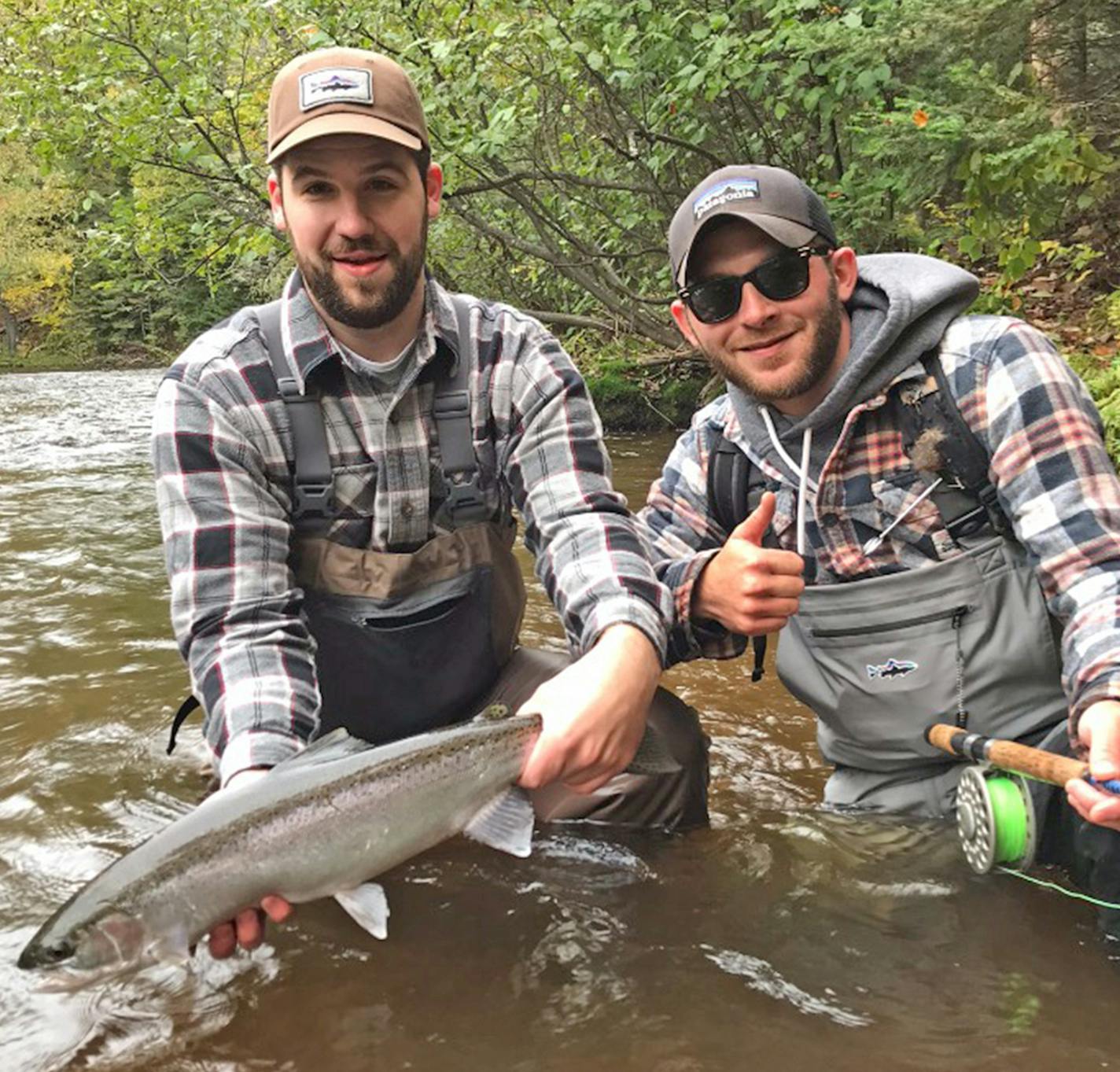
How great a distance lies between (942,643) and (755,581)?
558mm

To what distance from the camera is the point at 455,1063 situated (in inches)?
86.0

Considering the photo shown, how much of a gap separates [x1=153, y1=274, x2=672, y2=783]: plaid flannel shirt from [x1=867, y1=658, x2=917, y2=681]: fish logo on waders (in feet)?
2.07

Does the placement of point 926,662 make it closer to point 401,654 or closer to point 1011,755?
point 1011,755

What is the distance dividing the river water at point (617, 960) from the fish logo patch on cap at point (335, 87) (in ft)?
6.82

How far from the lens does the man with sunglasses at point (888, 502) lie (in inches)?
108

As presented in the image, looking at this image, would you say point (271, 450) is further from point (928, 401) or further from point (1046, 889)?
point (1046, 889)

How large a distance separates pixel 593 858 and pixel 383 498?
1.18m

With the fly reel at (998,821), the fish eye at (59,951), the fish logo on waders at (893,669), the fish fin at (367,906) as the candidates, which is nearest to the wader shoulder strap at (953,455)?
the fish logo on waders at (893,669)

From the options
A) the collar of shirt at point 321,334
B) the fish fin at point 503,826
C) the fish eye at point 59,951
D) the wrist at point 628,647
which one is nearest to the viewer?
the fish eye at point 59,951

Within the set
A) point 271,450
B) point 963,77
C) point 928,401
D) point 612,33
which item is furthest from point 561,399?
point 612,33

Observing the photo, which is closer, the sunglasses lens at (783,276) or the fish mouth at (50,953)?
the fish mouth at (50,953)

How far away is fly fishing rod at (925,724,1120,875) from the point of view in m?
2.61

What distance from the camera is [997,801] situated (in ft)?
8.78

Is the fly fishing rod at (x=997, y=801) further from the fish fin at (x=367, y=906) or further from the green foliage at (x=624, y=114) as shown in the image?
the green foliage at (x=624, y=114)
